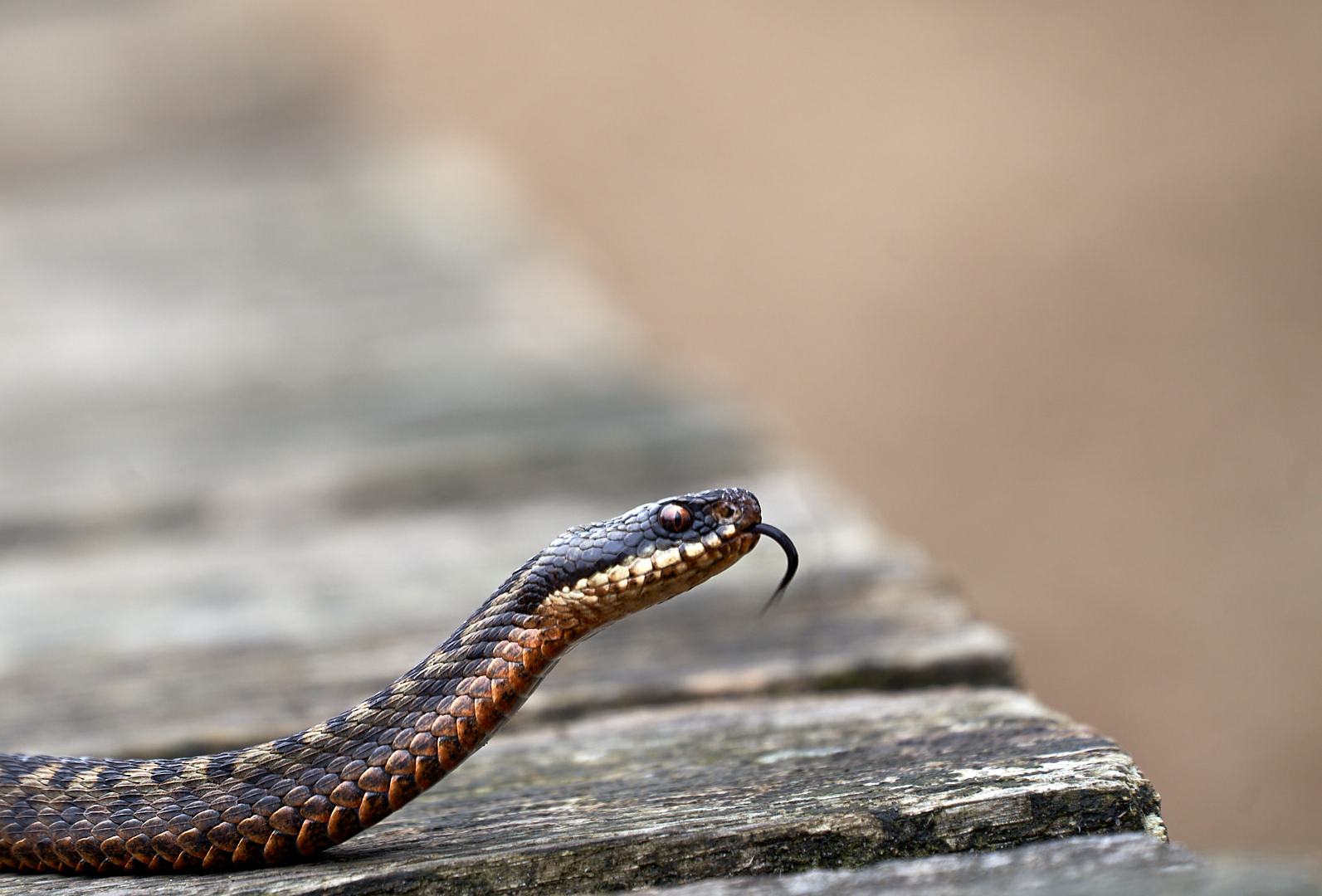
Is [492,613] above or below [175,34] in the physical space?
below

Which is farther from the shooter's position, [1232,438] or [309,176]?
[1232,438]

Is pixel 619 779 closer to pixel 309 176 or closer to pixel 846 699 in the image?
pixel 846 699

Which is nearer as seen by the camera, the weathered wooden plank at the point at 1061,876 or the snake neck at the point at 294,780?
the weathered wooden plank at the point at 1061,876

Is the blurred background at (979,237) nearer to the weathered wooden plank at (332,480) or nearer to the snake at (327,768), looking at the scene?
the weathered wooden plank at (332,480)

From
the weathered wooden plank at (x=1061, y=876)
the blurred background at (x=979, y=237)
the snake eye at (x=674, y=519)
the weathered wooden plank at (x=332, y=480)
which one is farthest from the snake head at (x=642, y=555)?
the blurred background at (x=979, y=237)

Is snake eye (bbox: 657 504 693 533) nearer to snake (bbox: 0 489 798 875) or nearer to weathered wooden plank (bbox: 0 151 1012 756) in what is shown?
snake (bbox: 0 489 798 875)

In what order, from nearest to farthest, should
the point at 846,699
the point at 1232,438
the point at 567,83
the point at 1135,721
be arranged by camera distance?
the point at 846,699
the point at 1135,721
the point at 1232,438
the point at 567,83

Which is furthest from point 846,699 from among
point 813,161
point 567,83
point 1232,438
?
point 567,83

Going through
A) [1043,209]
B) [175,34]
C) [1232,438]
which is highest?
[175,34]
